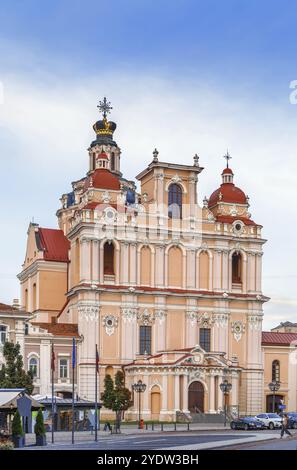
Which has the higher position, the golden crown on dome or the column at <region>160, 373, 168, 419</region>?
the golden crown on dome

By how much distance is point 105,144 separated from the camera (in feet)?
373

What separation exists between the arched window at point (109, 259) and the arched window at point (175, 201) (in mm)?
6859

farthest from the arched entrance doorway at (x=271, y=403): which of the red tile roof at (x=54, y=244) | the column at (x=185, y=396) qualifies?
the red tile roof at (x=54, y=244)

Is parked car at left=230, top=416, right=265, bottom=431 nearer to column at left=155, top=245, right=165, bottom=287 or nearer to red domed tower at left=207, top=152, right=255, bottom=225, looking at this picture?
column at left=155, top=245, right=165, bottom=287

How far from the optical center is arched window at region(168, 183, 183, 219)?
96.1 meters

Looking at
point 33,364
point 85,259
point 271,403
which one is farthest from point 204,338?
point 33,364

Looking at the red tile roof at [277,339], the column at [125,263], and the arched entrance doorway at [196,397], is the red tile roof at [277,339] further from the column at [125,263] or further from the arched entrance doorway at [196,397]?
the column at [125,263]

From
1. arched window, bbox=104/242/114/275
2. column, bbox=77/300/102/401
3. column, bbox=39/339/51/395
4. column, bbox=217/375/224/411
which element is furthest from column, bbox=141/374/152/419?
arched window, bbox=104/242/114/275

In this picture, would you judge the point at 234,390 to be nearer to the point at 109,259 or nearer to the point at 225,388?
the point at 225,388

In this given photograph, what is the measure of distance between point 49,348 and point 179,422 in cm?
1271

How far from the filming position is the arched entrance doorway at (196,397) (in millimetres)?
88375

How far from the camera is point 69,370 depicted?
3501 inches

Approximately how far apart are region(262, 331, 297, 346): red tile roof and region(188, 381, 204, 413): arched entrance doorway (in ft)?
38.5
